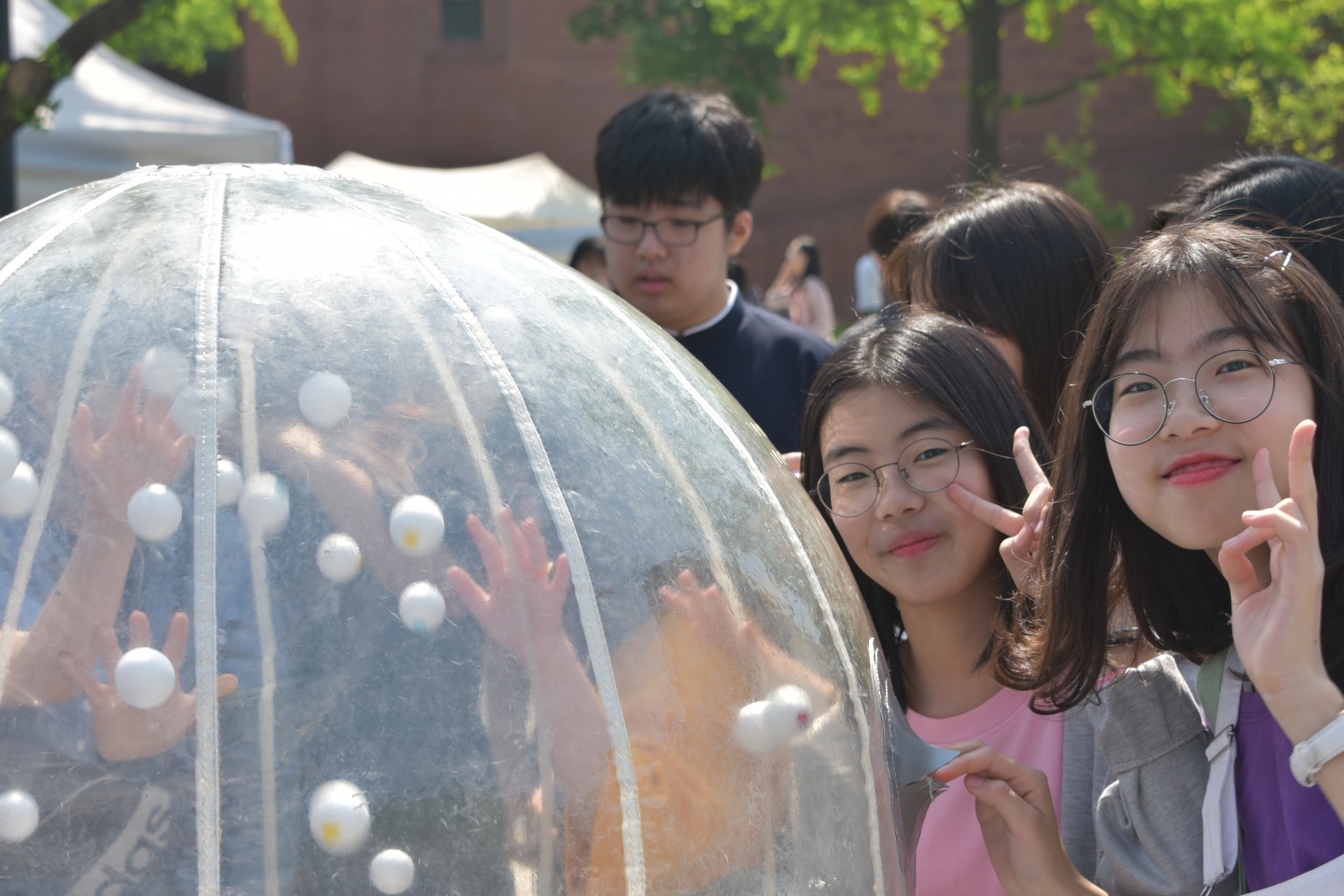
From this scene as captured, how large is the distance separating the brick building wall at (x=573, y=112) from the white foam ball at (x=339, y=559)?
58.2ft

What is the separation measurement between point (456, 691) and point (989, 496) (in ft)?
3.80

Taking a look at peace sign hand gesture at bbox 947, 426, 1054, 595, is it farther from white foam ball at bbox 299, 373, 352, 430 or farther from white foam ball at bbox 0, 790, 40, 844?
white foam ball at bbox 0, 790, 40, 844

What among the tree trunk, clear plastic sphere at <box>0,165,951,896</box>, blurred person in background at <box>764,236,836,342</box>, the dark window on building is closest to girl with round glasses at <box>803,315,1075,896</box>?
clear plastic sphere at <box>0,165,951,896</box>

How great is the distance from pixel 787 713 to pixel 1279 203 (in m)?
1.51

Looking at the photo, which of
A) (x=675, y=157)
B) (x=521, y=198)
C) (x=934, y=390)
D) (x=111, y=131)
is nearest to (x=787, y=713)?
(x=934, y=390)

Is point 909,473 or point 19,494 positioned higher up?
point 19,494

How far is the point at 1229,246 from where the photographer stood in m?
1.75

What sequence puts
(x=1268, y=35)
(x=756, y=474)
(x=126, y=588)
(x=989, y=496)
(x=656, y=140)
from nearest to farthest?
(x=126, y=588), (x=756, y=474), (x=989, y=496), (x=656, y=140), (x=1268, y=35)

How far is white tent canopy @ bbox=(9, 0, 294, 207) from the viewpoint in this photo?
21.5 feet

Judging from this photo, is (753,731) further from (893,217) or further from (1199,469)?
(893,217)

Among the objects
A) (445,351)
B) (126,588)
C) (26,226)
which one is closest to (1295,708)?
(445,351)

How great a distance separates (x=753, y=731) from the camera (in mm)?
1368

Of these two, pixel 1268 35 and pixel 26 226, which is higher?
pixel 1268 35

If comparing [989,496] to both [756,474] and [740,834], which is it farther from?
[740,834]
